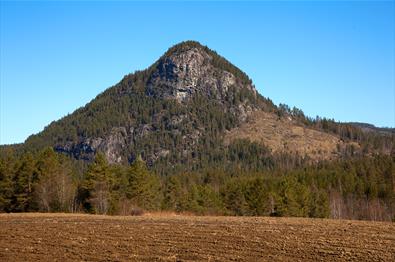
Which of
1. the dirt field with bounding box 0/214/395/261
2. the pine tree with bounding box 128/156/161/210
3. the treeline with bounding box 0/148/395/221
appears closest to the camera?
the dirt field with bounding box 0/214/395/261

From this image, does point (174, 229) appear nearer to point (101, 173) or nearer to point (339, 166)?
point (101, 173)

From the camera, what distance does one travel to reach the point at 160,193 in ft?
372

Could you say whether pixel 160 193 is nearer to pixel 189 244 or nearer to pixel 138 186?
pixel 138 186

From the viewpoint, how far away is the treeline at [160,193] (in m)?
81.6

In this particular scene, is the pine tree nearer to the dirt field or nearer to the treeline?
the treeline

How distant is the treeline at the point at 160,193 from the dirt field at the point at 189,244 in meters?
43.5

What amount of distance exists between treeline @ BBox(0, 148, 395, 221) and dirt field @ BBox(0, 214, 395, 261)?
143 feet

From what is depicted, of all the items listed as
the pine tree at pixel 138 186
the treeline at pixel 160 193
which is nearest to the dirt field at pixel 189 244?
the treeline at pixel 160 193

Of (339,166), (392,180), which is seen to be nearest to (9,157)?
(392,180)

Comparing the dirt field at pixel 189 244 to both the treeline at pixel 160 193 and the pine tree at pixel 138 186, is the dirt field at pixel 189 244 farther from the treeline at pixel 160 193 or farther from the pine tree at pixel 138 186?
the pine tree at pixel 138 186

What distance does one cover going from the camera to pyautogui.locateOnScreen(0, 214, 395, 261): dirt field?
25359mm

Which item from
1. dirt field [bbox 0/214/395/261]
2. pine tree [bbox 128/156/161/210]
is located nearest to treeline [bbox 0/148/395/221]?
pine tree [bbox 128/156/161/210]

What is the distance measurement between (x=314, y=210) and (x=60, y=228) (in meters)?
79.1

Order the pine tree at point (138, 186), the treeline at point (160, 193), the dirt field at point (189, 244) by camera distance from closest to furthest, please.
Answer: the dirt field at point (189, 244) → the treeline at point (160, 193) → the pine tree at point (138, 186)
